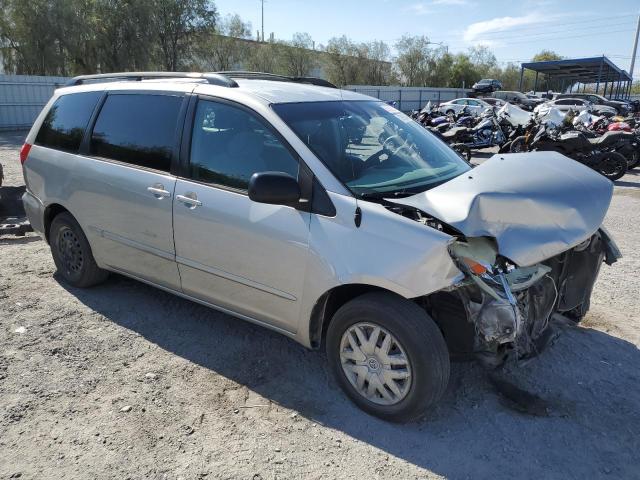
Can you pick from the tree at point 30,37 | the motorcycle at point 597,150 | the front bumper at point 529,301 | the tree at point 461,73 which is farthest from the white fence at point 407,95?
the front bumper at point 529,301

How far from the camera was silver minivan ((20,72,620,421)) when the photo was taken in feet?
9.25

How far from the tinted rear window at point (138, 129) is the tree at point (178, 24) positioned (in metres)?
32.6

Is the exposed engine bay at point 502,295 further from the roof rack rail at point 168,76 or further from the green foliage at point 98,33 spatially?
the green foliage at point 98,33

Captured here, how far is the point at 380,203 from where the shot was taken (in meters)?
3.00

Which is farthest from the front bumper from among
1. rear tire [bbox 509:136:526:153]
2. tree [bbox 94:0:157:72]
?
tree [bbox 94:0:157:72]

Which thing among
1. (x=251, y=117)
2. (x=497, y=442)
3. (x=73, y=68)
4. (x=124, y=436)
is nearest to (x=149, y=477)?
(x=124, y=436)

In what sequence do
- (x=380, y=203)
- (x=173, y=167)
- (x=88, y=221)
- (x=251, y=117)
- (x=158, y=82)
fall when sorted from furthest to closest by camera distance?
(x=88, y=221)
(x=158, y=82)
(x=173, y=167)
(x=251, y=117)
(x=380, y=203)

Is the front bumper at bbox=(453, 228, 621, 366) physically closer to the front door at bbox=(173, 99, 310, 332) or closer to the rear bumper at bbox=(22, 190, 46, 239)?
the front door at bbox=(173, 99, 310, 332)

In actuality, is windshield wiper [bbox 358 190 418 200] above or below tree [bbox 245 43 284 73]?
below

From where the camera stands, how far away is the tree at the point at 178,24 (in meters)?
34.2

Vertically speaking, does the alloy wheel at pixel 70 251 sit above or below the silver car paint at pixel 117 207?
below

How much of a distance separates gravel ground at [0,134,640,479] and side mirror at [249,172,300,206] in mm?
1272

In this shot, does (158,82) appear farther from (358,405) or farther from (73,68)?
(73,68)

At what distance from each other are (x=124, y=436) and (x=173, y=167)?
71.0 inches
